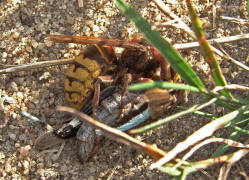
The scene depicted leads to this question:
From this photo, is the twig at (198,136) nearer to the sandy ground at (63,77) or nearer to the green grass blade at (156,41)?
the green grass blade at (156,41)

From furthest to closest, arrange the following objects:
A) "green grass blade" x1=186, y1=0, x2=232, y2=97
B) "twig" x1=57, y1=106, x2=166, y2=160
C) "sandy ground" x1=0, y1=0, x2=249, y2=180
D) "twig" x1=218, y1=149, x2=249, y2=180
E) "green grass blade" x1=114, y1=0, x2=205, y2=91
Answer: "sandy ground" x1=0, y1=0, x2=249, y2=180
"twig" x1=218, y1=149, x2=249, y2=180
"green grass blade" x1=114, y1=0, x2=205, y2=91
"green grass blade" x1=186, y1=0, x2=232, y2=97
"twig" x1=57, y1=106, x2=166, y2=160

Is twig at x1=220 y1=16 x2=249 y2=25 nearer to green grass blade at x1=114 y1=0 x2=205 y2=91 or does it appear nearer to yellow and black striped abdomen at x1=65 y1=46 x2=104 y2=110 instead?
green grass blade at x1=114 y1=0 x2=205 y2=91

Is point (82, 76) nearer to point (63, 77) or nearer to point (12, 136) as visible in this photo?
point (63, 77)

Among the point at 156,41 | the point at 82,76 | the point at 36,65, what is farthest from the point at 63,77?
the point at 156,41

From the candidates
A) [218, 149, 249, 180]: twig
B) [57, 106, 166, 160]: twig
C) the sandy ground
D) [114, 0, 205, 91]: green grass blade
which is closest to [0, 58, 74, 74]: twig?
the sandy ground

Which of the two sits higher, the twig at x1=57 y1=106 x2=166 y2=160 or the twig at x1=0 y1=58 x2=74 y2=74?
the twig at x1=0 y1=58 x2=74 y2=74

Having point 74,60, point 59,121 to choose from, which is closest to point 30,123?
point 59,121

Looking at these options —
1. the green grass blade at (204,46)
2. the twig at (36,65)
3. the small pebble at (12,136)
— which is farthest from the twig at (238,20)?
the small pebble at (12,136)
